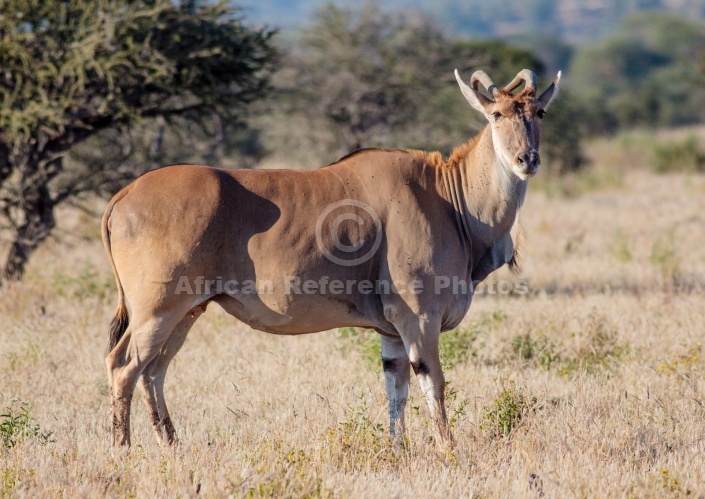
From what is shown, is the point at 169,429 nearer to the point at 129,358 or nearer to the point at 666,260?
the point at 129,358

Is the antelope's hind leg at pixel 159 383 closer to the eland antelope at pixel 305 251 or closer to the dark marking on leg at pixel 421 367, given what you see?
the eland antelope at pixel 305 251

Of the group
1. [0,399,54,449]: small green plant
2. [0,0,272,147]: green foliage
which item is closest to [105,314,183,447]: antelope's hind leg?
[0,399,54,449]: small green plant

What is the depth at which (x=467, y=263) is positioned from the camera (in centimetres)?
638

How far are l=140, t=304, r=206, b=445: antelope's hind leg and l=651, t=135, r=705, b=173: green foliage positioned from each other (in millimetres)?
21673

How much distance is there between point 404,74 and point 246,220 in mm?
13077

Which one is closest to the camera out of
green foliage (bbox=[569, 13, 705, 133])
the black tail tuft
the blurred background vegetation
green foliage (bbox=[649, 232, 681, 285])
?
the black tail tuft

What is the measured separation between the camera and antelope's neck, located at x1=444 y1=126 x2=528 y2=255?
21.4 ft

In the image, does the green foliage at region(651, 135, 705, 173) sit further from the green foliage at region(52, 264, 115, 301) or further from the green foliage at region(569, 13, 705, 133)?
the green foliage at region(52, 264, 115, 301)

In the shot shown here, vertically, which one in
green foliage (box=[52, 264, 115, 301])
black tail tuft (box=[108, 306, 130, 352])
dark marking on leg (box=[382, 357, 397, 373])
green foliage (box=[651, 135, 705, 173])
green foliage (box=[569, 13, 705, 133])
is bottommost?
green foliage (box=[569, 13, 705, 133])

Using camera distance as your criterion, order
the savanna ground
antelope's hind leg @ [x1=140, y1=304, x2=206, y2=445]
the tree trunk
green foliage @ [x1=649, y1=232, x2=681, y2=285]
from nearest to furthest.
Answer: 1. the savanna ground
2. antelope's hind leg @ [x1=140, y1=304, x2=206, y2=445]
3. the tree trunk
4. green foliage @ [x1=649, y1=232, x2=681, y2=285]

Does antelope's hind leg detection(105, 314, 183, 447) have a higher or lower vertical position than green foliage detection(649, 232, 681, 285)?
higher

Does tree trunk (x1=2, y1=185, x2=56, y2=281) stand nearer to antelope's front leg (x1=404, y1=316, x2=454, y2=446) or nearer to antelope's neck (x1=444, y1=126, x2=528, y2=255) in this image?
antelope's neck (x1=444, y1=126, x2=528, y2=255)

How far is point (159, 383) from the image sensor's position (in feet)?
21.4

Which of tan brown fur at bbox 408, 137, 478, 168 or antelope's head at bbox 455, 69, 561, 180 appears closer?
antelope's head at bbox 455, 69, 561, 180
